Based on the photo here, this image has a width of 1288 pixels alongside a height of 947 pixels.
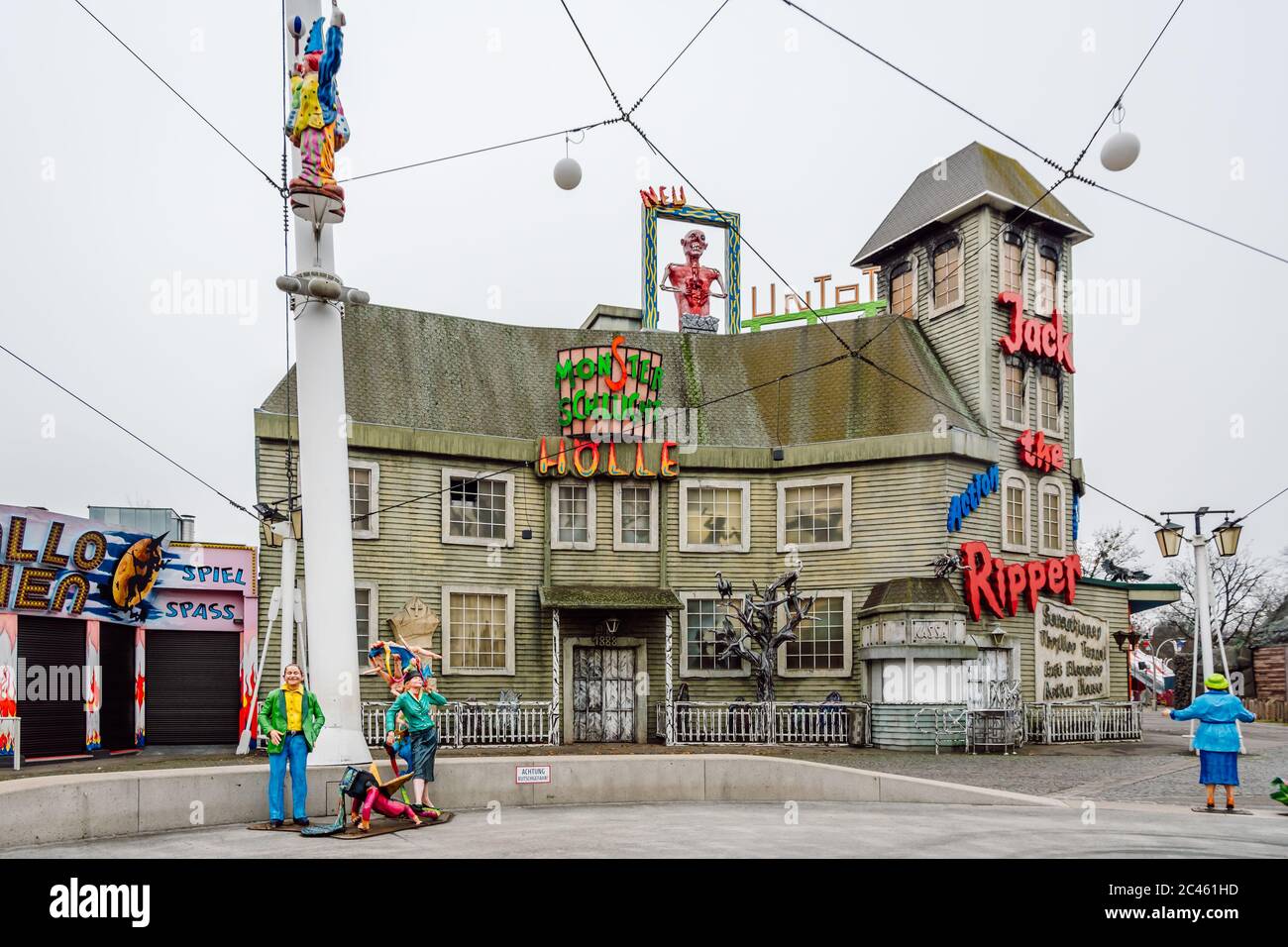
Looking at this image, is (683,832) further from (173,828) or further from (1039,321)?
(1039,321)

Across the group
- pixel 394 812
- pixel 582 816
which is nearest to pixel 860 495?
pixel 582 816

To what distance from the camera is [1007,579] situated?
85.5 feet

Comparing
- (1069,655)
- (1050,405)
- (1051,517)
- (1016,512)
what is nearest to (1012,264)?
(1050,405)

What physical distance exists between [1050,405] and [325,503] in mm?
20596

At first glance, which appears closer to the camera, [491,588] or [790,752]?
[790,752]

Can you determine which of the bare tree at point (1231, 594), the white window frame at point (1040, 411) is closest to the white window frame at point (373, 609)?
the white window frame at point (1040, 411)

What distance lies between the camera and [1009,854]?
1009cm

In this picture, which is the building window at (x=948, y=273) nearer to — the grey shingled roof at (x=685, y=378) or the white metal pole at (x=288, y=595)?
the grey shingled roof at (x=685, y=378)

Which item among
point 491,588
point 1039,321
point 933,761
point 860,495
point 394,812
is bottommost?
point 933,761

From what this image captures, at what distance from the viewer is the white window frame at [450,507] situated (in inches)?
1001

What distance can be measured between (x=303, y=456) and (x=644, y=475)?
13.7 metres

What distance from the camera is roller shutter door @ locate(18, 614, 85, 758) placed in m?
20.3

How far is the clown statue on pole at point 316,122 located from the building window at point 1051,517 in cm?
1981

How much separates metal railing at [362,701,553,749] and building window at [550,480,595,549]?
3810 millimetres
